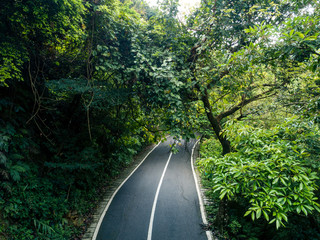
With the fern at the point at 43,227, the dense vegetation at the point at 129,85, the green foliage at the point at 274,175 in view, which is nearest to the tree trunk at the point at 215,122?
the dense vegetation at the point at 129,85

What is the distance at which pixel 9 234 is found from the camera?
4.87 m

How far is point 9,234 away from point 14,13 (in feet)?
19.5

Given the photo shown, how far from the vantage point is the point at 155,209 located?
857 cm

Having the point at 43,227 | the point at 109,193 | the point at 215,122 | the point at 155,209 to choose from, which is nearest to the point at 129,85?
the point at 215,122

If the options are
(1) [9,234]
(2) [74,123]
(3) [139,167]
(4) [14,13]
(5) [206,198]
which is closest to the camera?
(4) [14,13]

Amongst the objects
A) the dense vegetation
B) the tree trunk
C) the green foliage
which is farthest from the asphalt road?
the green foliage

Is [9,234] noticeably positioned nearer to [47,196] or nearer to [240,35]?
[47,196]

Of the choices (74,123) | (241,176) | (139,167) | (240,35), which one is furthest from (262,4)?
(139,167)

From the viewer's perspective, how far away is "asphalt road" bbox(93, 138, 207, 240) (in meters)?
6.84

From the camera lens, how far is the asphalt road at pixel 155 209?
6.84m

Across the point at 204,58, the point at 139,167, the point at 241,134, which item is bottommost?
the point at 139,167

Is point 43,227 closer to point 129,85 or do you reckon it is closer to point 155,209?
point 155,209

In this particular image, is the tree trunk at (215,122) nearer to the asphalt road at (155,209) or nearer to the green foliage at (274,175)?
the asphalt road at (155,209)

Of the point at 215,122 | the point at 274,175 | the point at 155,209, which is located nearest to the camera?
the point at 274,175
